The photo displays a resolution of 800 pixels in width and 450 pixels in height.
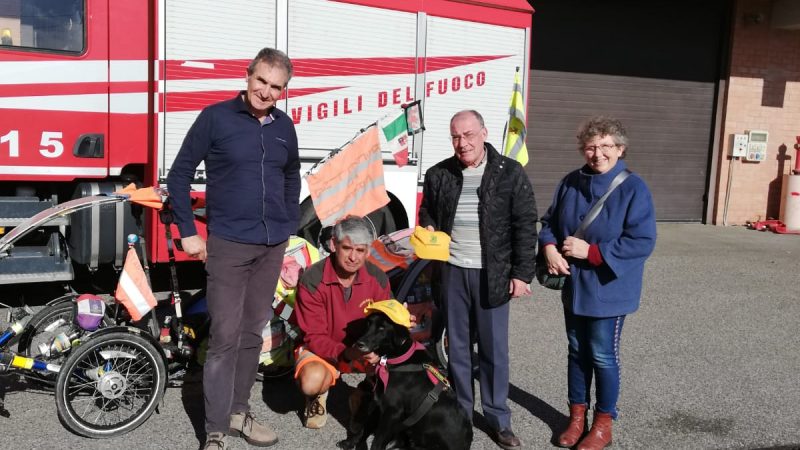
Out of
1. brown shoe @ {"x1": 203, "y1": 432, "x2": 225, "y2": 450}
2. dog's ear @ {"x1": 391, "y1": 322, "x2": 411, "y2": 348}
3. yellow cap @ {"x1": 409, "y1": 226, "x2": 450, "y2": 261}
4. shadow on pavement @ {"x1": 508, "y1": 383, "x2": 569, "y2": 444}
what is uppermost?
yellow cap @ {"x1": 409, "y1": 226, "x2": 450, "y2": 261}

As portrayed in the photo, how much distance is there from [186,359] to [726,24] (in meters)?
11.8

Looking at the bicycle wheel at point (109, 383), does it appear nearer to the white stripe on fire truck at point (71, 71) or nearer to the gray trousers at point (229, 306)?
the gray trousers at point (229, 306)

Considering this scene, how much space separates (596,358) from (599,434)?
413 millimetres

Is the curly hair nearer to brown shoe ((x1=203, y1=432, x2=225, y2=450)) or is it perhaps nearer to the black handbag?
the black handbag

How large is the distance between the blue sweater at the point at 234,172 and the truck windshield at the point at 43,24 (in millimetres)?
2890

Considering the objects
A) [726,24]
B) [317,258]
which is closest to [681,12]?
[726,24]

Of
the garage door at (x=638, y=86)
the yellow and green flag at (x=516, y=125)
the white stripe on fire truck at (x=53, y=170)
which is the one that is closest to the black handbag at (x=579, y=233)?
the yellow and green flag at (x=516, y=125)

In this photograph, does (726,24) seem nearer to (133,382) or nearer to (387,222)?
(387,222)

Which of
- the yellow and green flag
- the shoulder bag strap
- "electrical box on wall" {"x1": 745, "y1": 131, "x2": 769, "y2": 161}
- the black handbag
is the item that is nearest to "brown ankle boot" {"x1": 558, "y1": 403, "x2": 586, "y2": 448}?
the black handbag

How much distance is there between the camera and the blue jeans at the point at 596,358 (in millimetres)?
3607

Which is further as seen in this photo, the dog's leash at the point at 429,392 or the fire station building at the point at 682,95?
the fire station building at the point at 682,95

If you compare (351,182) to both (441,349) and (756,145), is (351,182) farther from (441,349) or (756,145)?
(756,145)

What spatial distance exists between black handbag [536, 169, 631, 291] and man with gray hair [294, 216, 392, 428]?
2.77 feet

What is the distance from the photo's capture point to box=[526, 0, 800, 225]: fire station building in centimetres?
1191
